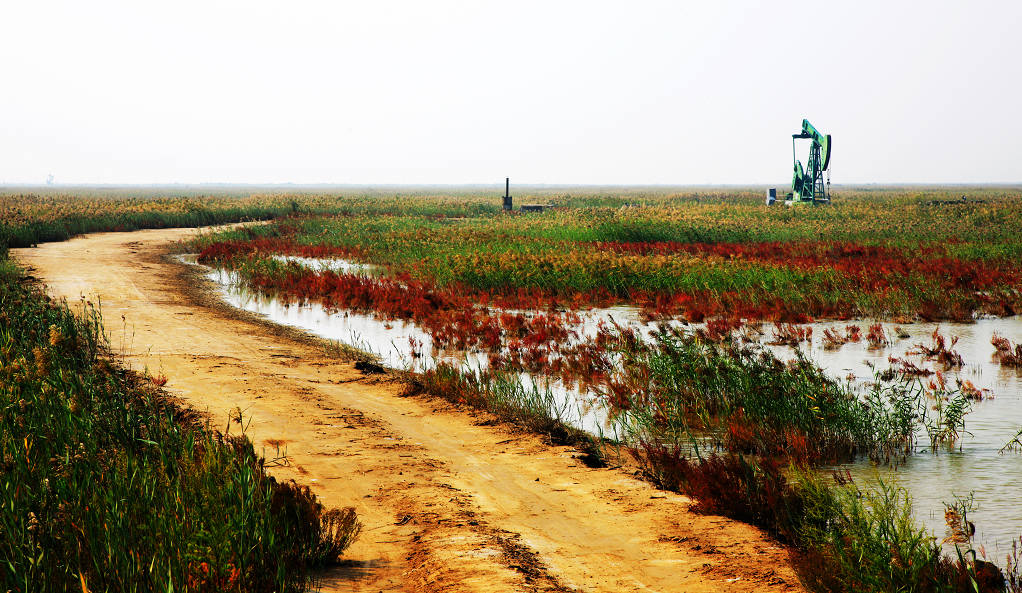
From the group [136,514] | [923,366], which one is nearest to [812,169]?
[923,366]

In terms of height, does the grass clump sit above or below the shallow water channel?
above

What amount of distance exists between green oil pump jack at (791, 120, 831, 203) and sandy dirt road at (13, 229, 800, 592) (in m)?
47.9

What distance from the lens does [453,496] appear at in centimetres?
666

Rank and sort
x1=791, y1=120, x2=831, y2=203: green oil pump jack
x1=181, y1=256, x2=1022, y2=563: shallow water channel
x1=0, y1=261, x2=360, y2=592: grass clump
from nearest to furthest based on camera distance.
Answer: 1. x1=0, y1=261, x2=360, y2=592: grass clump
2. x1=181, y1=256, x2=1022, y2=563: shallow water channel
3. x1=791, y1=120, x2=831, y2=203: green oil pump jack

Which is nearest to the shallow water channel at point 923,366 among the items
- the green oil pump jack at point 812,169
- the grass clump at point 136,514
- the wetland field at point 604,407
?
the wetland field at point 604,407

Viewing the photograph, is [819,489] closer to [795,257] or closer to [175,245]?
[795,257]

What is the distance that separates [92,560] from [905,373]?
417 inches

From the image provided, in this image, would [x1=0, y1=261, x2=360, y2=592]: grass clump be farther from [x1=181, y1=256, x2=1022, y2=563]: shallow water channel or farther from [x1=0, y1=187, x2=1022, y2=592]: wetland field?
[x1=181, y1=256, x2=1022, y2=563]: shallow water channel

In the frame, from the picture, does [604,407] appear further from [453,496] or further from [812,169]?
[812,169]

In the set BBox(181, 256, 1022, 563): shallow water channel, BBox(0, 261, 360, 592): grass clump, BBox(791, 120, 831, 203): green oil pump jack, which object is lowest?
BBox(181, 256, 1022, 563): shallow water channel

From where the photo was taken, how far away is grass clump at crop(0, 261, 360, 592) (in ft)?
13.7

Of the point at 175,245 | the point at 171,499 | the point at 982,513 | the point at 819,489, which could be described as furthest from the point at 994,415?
the point at 175,245

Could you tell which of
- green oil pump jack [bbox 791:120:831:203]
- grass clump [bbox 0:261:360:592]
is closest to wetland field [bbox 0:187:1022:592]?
grass clump [bbox 0:261:360:592]

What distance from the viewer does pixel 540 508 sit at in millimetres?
6438
